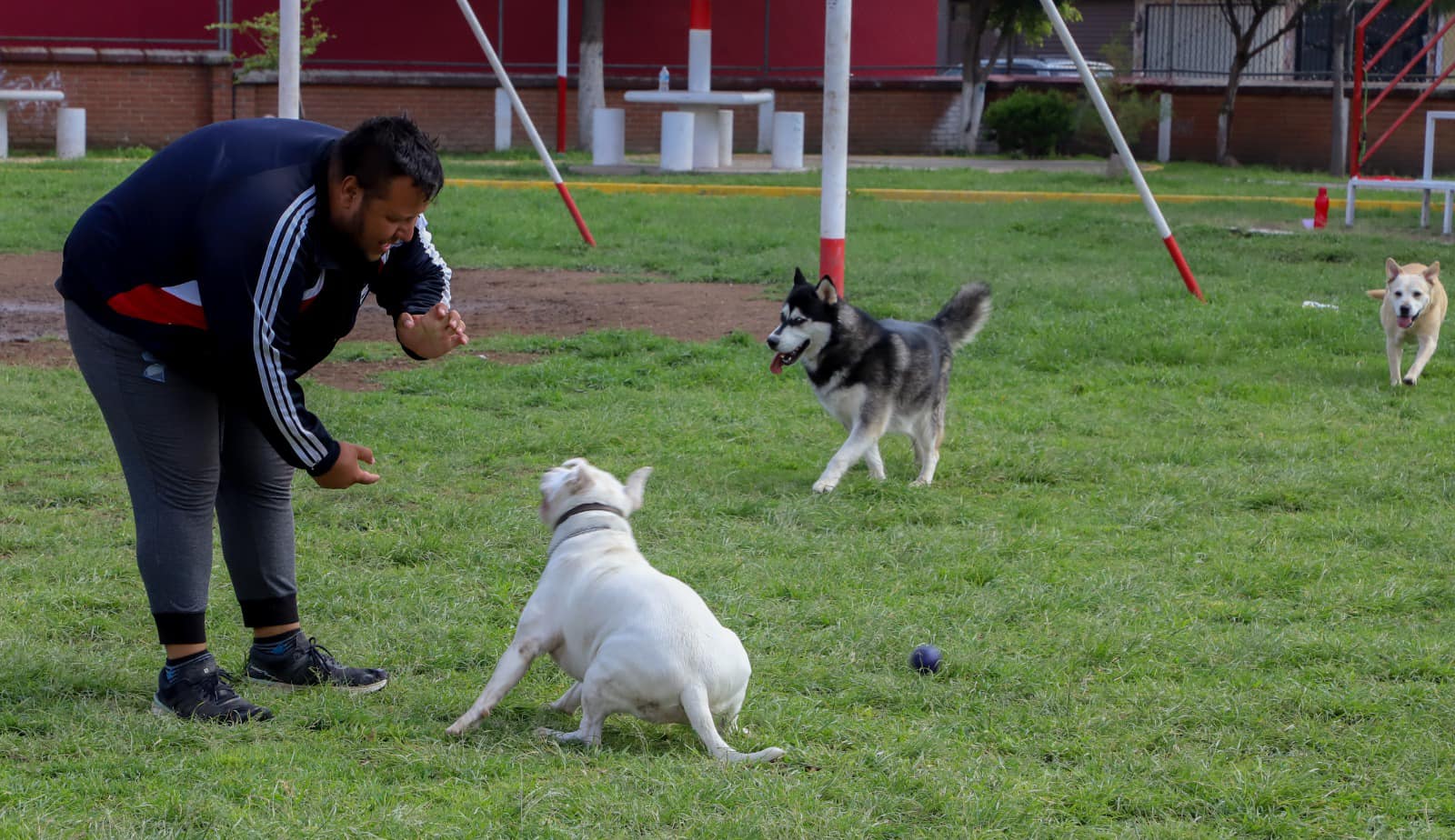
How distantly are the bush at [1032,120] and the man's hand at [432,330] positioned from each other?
26583 mm

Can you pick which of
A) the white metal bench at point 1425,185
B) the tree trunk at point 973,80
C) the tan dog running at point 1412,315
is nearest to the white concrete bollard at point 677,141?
the tree trunk at point 973,80

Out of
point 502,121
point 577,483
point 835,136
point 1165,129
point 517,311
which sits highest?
point 1165,129

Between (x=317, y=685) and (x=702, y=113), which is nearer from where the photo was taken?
(x=317, y=685)

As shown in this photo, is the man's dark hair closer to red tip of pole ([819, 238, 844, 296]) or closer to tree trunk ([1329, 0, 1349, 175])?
red tip of pole ([819, 238, 844, 296])

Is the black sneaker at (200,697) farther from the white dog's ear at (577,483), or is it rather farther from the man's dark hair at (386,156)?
the man's dark hair at (386,156)

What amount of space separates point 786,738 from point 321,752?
1184mm

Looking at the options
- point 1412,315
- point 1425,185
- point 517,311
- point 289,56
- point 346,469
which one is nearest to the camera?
point 346,469

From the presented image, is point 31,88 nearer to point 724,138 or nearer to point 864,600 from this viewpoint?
point 724,138

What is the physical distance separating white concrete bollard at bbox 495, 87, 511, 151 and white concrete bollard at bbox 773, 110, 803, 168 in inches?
252

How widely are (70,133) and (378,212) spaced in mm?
22254

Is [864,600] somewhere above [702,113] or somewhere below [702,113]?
below

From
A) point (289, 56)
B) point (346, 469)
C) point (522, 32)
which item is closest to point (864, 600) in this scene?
point (346, 469)

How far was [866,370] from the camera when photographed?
7.12 m

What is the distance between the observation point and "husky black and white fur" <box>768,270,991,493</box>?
705cm
